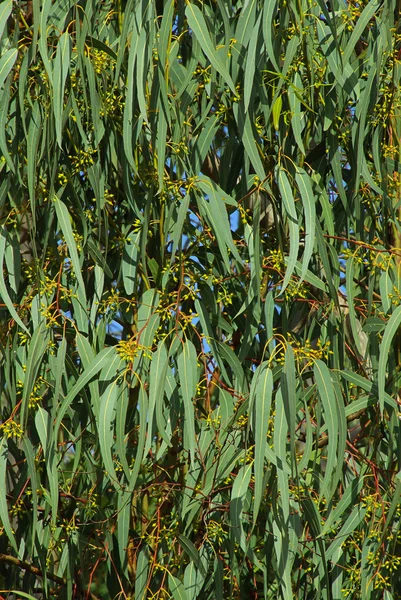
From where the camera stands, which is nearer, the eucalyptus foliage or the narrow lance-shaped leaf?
the narrow lance-shaped leaf

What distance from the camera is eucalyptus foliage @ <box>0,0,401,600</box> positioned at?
146 centimetres

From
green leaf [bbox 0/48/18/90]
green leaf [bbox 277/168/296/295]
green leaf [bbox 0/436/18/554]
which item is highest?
green leaf [bbox 0/48/18/90]

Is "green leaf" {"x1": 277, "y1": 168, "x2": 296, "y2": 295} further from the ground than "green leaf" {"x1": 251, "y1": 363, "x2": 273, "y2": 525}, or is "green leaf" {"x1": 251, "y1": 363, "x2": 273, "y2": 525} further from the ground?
"green leaf" {"x1": 277, "y1": 168, "x2": 296, "y2": 295}

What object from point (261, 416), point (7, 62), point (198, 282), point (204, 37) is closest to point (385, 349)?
point (261, 416)

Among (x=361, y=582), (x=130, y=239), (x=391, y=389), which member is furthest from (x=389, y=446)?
(x=130, y=239)

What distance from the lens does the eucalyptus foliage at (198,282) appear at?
1.46 meters

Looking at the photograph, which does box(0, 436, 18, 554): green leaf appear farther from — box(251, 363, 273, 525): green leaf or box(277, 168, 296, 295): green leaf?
box(277, 168, 296, 295): green leaf

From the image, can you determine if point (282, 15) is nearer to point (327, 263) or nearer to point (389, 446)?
point (327, 263)

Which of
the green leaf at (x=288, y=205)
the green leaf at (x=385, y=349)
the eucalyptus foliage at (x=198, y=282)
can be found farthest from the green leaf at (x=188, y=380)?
the green leaf at (x=385, y=349)

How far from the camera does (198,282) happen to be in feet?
5.25

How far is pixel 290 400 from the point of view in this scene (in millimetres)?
1318

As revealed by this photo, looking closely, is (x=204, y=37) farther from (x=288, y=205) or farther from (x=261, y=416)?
(x=261, y=416)

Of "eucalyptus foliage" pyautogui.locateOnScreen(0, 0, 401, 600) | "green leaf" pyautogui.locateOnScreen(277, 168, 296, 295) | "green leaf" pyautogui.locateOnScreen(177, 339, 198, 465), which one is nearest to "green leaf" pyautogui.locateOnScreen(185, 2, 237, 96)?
"eucalyptus foliage" pyautogui.locateOnScreen(0, 0, 401, 600)

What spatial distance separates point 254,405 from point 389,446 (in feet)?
1.03
